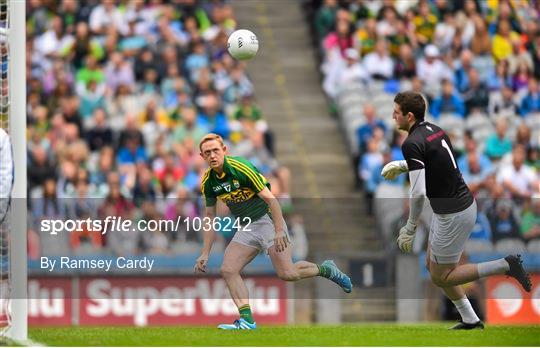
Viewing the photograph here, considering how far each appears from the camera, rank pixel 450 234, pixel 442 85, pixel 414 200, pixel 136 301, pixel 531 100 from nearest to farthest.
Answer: pixel 414 200, pixel 450 234, pixel 136 301, pixel 442 85, pixel 531 100

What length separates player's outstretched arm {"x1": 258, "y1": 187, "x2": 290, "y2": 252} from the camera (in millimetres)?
16234

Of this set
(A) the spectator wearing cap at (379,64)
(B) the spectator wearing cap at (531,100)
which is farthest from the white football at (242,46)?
(B) the spectator wearing cap at (531,100)

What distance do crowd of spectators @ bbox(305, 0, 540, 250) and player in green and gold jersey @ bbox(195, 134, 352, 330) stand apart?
7759 mm

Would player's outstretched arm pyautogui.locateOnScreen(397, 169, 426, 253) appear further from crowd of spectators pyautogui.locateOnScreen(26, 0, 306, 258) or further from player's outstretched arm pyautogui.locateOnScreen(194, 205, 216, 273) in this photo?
crowd of spectators pyautogui.locateOnScreen(26, 0, 306, 258)

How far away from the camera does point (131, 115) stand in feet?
87.8

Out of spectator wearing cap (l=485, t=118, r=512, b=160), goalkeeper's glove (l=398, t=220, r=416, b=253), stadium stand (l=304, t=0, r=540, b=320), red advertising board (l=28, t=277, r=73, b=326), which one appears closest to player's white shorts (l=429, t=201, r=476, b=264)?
goalkeeper's glove (l=398, t=220, r=416, b=253)

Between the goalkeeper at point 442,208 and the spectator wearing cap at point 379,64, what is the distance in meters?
12.3

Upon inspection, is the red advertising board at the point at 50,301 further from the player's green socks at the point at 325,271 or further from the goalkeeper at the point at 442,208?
the goalkeeper at the point at 442,208

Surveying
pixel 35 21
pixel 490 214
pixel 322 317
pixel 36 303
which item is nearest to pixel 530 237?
pixel 490 214

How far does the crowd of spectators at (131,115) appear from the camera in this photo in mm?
23156

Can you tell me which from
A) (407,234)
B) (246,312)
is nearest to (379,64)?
(246,312)

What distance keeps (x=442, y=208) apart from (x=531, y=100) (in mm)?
12868

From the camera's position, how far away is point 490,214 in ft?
77.8

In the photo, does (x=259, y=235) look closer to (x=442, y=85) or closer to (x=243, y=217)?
(x=243, y=217)
